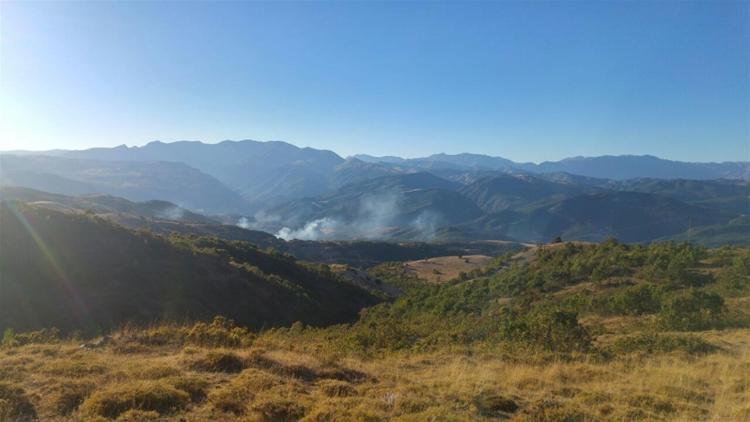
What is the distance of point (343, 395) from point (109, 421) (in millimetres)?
3316

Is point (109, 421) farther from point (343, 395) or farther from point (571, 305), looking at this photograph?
point (571, 305)

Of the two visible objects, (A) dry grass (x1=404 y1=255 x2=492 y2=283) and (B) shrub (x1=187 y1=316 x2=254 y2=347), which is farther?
(A) dry grass (x1=404 y1=255 x2=492 y2=283)

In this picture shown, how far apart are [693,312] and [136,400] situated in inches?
658

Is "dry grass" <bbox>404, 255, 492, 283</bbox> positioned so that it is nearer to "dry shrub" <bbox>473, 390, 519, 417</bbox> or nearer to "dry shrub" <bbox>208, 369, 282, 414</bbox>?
"dry shrub" <bbox>473, 390, 519, 417</bbox>

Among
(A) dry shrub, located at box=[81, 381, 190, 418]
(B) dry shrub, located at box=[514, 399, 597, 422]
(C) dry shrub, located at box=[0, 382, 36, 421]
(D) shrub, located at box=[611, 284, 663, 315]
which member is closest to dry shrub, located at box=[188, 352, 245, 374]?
(A) dry shrub, located at box=[81, 381, 190, 418]

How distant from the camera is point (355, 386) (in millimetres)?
7051

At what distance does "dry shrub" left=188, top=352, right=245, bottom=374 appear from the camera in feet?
24.6

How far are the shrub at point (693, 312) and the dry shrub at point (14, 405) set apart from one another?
17.0 meters

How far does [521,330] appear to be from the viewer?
11812 millimetres

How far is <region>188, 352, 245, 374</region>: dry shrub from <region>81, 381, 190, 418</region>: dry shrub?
4.61ft

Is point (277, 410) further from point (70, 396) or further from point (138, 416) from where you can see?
point (70, 396)

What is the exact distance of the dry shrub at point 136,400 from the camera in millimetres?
5473

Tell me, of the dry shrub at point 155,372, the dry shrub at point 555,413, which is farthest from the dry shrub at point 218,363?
the dry shrub at point 555,413

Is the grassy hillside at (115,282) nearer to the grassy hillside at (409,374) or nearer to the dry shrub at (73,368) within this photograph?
the grassy hillside at (409,374)
